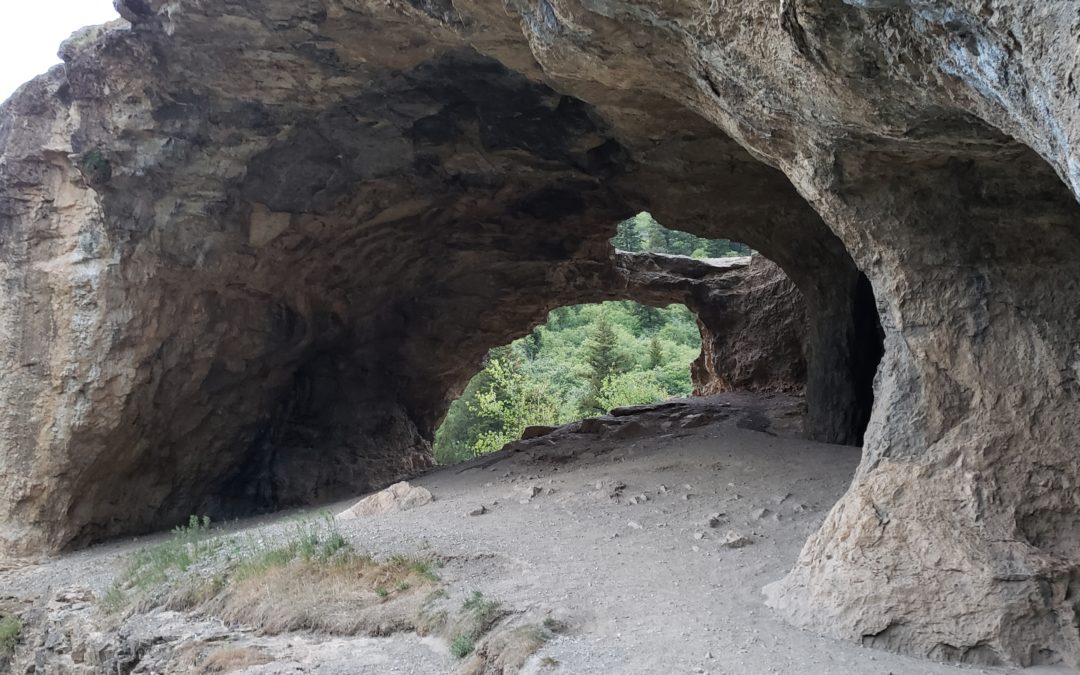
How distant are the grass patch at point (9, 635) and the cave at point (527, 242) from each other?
73.0 inches

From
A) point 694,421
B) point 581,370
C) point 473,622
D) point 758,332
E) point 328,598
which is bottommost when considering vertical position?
point 328,598

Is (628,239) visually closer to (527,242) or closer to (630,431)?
(527,242)

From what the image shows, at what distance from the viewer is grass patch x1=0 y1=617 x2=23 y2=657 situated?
758cm

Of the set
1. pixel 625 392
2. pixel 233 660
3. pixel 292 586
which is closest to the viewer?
pixel 233 660

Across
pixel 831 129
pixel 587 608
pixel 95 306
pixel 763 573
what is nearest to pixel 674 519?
pixel 763 573

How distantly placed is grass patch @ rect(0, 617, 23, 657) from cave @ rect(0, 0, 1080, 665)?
1.85 meters

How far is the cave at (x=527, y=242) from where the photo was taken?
152 inches

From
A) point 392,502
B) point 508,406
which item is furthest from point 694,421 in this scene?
point 508,406

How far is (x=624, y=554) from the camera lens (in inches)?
227

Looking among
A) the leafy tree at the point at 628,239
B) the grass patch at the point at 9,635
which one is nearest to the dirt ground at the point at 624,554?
the grass patch at the point at 9,635

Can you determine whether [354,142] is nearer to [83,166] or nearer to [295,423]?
[83,166]

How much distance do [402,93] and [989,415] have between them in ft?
19.7

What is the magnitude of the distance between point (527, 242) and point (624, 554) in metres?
7.22

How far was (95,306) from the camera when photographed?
30.8 ft
